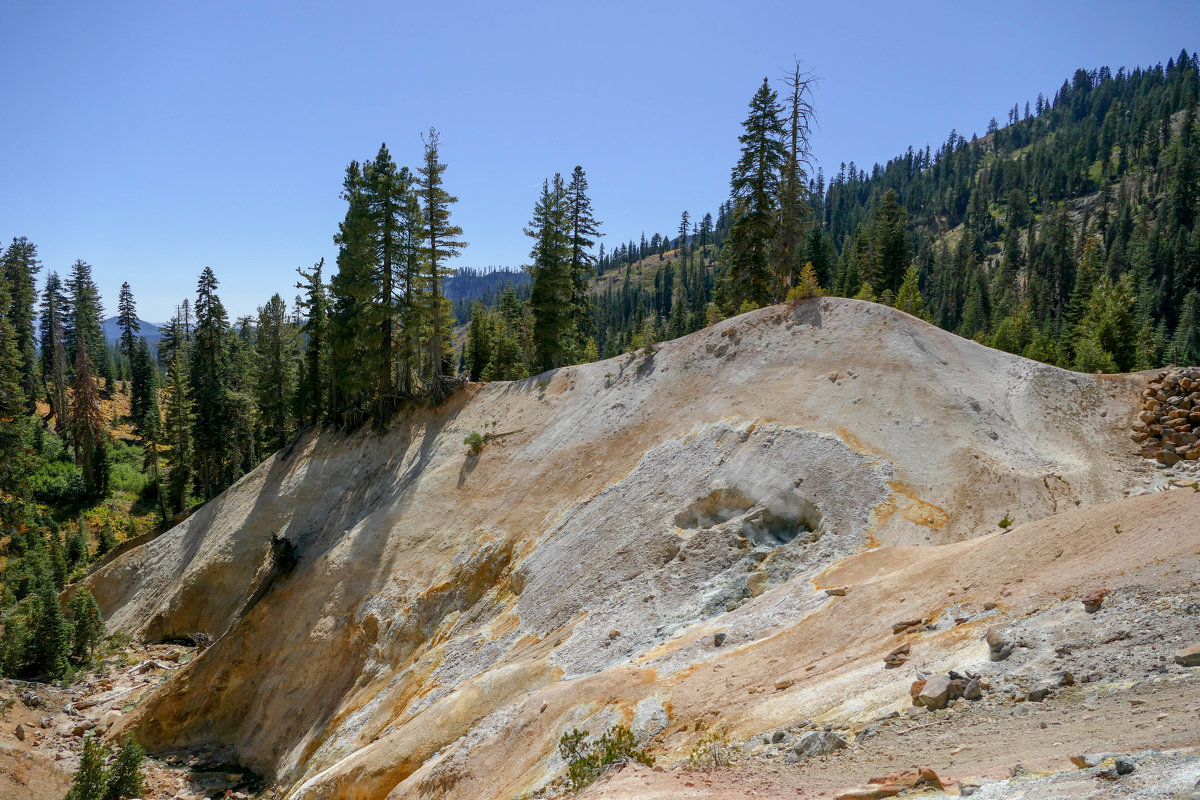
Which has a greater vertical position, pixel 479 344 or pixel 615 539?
pixel 479 344

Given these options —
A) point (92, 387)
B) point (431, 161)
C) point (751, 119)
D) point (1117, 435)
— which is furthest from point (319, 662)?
point (92, 387)

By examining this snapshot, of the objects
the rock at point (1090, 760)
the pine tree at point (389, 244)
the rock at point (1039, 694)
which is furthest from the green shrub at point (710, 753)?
the pine tree at point (389, 244)

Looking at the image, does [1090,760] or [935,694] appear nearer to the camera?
[1090,760]

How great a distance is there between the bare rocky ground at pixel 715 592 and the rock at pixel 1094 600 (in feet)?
0.17

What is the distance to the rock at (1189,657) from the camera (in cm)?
692

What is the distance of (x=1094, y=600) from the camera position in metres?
8.60

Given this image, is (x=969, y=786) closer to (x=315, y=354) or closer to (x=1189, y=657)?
(x=1189, y=657)

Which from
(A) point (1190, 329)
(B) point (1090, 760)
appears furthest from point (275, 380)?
(A) point (1190, 329)

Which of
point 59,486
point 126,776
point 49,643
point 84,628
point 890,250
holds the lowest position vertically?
point 126,776

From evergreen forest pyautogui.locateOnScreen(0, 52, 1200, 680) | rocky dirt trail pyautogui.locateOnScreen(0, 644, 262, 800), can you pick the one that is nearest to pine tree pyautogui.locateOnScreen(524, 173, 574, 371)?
evergreen forest pyautogui.locateOnScreen(0, 52, 1200, 680)

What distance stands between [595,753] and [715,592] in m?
6.61

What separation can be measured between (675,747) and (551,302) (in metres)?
36.0

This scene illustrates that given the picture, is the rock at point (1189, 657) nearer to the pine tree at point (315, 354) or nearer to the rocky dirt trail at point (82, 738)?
the rocky dirt trail at point (82, 738)

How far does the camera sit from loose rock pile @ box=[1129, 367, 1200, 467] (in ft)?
56.3
